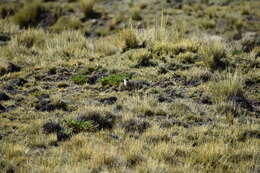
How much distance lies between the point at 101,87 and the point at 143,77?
37.1 inches

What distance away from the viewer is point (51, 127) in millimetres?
5578

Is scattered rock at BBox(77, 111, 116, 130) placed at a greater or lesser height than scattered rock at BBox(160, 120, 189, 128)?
greater

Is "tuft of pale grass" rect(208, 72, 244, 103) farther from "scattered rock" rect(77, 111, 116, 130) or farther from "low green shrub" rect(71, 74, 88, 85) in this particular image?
"low green shrub" rect(71, 74, 88, 85)

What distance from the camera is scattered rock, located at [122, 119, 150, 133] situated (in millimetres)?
5719

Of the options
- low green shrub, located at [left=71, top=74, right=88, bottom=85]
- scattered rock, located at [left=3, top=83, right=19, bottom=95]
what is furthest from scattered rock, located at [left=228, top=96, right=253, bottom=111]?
scattered rock, located at [left=3, top=83, right=19, bottom=95]

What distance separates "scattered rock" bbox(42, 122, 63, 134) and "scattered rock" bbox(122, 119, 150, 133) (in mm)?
992

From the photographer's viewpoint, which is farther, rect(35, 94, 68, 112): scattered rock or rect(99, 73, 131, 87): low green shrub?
rect(99, 73, 131, 87): low green shrub

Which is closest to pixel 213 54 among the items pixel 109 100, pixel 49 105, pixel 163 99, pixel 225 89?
pixel 225 89

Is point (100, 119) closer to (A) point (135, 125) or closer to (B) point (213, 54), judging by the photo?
(A) point (135, 125)

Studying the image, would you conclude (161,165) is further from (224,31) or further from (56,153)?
(224,31)

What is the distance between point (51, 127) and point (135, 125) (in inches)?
50.3

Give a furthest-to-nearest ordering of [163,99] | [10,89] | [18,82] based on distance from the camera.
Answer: [18,82] → [10,89] → [163,99]

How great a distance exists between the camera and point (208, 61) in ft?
27.4

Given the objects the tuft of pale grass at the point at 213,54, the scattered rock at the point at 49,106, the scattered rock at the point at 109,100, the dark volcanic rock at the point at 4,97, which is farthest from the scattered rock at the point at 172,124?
the dark volcanic rock at the point at 4,97
